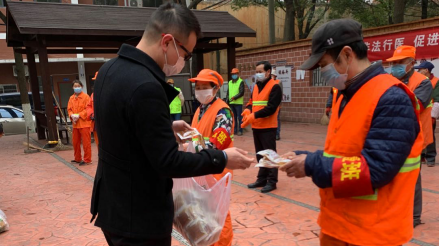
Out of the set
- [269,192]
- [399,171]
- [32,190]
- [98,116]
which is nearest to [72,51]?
[32,190]

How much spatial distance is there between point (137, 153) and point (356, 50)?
1.09 metres

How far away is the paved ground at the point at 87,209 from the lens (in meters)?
3.49

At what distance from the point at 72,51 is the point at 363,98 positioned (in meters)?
10.9

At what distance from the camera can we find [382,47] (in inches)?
365

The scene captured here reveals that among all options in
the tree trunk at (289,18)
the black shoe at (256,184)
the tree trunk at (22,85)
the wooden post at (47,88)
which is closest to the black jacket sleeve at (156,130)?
the black shoe at (256,184)

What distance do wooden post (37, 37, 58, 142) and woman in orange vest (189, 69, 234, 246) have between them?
277 inches

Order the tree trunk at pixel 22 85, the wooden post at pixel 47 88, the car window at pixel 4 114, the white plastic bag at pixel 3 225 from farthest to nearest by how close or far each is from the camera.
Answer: the car window at pixel 4 114, the tree trunk at pixel 22 85, the wooden post at pixel 47 88, the white plastic bag at pixel 3 225

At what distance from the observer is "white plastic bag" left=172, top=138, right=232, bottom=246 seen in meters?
1.99

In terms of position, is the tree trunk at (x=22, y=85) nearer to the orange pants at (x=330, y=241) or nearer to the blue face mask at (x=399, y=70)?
the blue face mask at (x=399, y=70)

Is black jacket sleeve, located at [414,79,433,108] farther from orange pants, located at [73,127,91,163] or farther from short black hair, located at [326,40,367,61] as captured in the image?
orange pants, located at [73,127,91,163]

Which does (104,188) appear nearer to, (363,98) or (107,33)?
(363,98)

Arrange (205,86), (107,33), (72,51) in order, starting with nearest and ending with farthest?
1. (205,86)
2. (107,33)
3. (72,51)

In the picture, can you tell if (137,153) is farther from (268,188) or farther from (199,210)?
(268,188)

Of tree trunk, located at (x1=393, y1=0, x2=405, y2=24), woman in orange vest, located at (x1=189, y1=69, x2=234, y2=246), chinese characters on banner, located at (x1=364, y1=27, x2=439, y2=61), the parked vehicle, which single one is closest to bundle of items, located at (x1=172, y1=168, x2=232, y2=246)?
woman in orange vest, located at (x1=189, y1=69, x2=234, y2=246)
